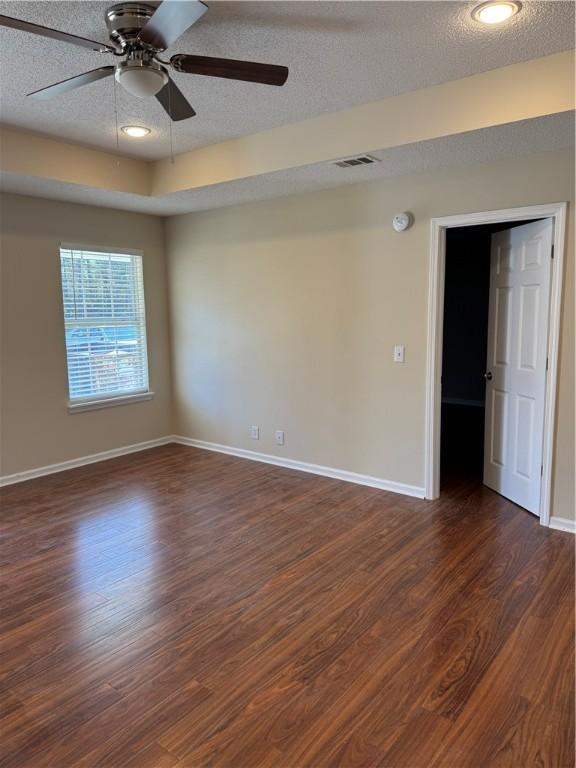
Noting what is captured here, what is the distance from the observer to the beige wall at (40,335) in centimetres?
441

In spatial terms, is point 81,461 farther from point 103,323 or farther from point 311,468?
point 311,468

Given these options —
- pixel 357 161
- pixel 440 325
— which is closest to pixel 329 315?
pixel 440 325

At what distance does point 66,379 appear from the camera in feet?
15.9

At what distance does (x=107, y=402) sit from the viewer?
518 centimetres

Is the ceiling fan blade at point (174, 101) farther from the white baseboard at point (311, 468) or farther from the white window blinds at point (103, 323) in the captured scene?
the white baseboard at point (311, 468)

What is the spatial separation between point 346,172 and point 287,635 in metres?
3.10

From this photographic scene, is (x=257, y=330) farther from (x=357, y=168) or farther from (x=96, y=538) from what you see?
(x=96, y=538)

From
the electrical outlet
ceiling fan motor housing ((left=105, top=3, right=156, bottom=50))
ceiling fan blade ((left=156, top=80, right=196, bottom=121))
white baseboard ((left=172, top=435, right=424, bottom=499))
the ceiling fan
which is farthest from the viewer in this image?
white baseboard ((left=172, top=435, right=424, bottom=499))

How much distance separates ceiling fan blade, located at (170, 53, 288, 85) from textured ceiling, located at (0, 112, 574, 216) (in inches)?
51.6

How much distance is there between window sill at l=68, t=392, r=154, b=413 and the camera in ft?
16.2

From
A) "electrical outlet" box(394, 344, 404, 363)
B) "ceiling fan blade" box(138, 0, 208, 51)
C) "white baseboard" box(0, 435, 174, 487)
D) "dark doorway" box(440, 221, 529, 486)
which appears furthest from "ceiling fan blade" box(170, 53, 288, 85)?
"dark doorway" box(440, 221, 529, 486)

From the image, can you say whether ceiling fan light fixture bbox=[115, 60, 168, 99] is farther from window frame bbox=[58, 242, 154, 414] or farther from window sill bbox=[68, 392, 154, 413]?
window sill bbox=[68, 392, 154, 413]

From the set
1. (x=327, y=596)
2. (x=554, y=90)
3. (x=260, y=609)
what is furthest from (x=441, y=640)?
(x=554, y=90)

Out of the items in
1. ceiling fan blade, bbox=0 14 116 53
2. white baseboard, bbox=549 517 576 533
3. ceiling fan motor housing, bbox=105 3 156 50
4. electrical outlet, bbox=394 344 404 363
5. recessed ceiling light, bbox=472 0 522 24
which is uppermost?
recessed ceiling light, bbox=472 0 522 24
